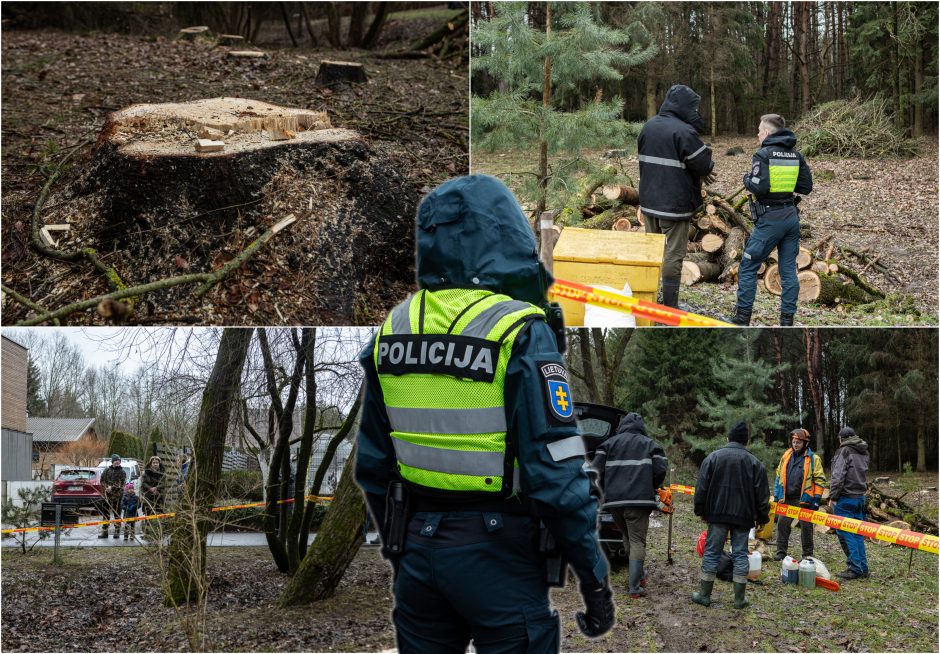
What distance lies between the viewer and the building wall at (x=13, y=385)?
713 centimetres

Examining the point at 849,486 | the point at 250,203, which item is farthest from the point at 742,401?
the point at 250,203

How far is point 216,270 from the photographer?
255 inches

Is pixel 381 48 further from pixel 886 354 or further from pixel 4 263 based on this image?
pixel 886 354

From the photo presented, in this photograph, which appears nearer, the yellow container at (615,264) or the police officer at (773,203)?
the yellow container at (615,264)

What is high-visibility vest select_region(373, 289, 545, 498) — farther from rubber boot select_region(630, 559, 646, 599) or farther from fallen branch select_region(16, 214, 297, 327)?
rubber boot select_region(630, 559, 646, 599)

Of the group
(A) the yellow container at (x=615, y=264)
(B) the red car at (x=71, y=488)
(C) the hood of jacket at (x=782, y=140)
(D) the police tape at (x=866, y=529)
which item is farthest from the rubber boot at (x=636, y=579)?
(B) the red car at (x=71, y=488)

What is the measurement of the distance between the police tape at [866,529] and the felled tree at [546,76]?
162 inches

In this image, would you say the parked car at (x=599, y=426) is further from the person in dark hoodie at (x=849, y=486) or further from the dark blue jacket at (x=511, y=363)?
the dark blue jacket at (x=511, y=363)

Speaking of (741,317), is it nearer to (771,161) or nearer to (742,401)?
(771,161)

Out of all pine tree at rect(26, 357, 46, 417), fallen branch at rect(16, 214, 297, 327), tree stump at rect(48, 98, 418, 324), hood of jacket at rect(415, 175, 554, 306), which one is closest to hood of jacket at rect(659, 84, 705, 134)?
tree stump at rect(48, 98, 418, 324)

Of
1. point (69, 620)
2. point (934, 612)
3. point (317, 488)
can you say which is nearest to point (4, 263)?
point (69, 620)

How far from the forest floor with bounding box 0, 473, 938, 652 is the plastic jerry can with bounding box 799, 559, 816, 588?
0.37 feet

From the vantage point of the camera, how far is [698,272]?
364 inches

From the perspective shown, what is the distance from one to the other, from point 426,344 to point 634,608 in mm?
4777
